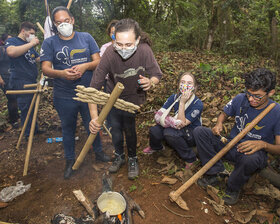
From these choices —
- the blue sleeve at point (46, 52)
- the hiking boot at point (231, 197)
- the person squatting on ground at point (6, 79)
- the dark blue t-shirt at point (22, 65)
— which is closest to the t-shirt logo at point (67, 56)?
the blue sleeve at point (46, 52)

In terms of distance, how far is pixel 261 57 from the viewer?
7.89 metres

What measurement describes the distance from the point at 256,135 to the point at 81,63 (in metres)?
2.69

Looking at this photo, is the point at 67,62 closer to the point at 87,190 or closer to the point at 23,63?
the point at 87,190

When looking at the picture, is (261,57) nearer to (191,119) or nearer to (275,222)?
(191,119)

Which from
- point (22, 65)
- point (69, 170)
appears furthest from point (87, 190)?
point (22, 65)

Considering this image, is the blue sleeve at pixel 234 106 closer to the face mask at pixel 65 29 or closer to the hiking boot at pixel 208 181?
the hiking boot at pixel 208 181

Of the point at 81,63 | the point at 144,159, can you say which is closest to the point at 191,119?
the point at 144,159

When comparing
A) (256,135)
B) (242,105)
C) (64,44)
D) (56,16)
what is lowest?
(256,135)

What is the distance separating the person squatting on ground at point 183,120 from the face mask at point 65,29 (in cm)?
182

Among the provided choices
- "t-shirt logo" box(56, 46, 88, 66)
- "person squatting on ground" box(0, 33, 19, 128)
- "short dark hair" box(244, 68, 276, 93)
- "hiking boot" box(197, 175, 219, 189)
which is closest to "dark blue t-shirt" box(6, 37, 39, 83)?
"person squatting on ground" box(0, 33, 19, 128)

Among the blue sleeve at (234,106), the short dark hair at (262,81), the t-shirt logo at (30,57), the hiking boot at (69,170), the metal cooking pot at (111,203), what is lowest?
the hiking boot at (69,170)

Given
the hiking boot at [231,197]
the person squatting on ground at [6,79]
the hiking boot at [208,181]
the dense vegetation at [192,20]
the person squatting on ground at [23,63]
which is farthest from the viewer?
the dense vegetation at [192,20]

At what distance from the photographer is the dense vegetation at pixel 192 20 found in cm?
808

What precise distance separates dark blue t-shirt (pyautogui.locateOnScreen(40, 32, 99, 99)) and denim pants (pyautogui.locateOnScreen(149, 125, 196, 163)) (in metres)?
1.47
